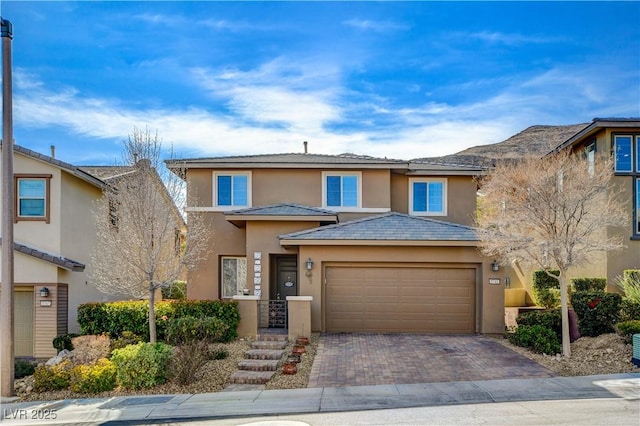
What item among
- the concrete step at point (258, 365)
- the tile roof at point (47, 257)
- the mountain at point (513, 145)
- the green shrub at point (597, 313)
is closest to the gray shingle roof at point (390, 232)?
the green shrub at point (597, 313)

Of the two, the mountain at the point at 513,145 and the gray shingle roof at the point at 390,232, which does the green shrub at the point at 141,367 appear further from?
the mountain at the point at 513,145

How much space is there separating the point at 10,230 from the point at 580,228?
43.8ft

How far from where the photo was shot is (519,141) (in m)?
55.5

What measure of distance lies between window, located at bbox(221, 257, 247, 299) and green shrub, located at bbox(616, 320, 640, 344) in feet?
41.0

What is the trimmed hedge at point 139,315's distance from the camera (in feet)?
46.5

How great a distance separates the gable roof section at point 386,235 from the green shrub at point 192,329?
3.64 meters

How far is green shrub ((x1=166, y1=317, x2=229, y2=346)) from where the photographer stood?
12758mm

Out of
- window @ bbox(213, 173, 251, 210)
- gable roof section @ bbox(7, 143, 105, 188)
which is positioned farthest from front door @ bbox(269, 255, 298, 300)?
gable roof section @ bbox(7, 143, 105, 188)

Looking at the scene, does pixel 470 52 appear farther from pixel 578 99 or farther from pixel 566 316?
pixel 566 316

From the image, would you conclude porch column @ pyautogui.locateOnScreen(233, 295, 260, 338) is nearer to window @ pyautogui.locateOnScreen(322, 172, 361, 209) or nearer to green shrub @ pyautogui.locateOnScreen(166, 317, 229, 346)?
green shrub @ pyautogui.locateOnScreen(166, 317, 229, 346)

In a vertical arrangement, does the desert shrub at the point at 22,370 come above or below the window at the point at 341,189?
below

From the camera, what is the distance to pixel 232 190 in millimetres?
18938

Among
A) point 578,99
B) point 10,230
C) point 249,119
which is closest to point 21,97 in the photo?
point 10,230

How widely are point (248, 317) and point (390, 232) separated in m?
5.32
